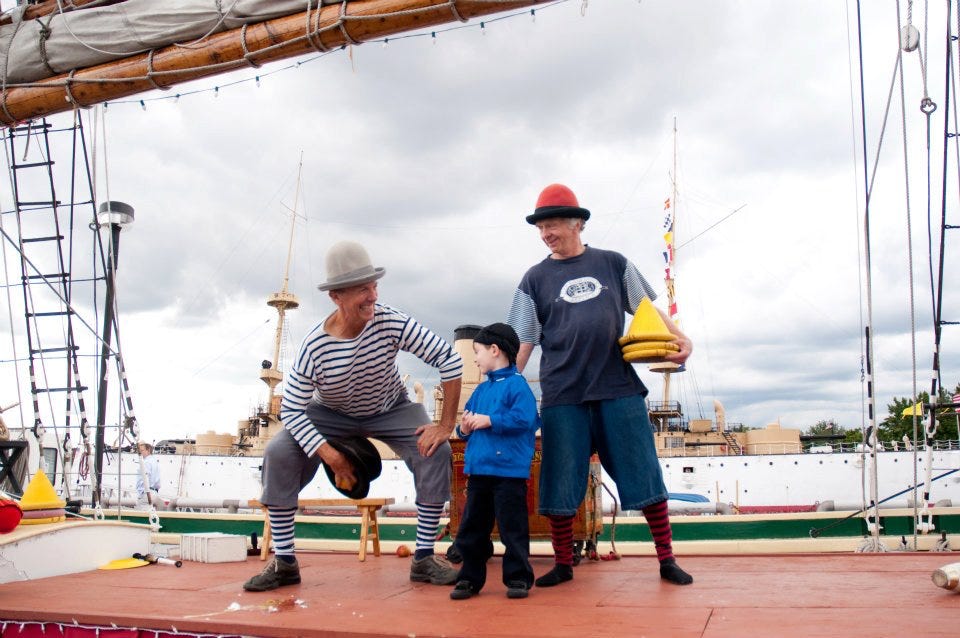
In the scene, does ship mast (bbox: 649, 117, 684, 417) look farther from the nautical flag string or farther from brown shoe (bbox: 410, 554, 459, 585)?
brown shoe (bbox: 410, 554, 459, 585)

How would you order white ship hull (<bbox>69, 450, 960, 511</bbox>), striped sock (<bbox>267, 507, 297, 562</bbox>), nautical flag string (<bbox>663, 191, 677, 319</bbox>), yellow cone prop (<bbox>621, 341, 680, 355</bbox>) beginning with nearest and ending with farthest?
yellow cone prop (<bbox>621, 341, 680, 355</bbox>), striped sock (<bbox>267, 507, 297, 562</bbox>), white ship hull (<bbox>69, 450, 960, 511</bbox>), nautical flag string (<bbox>663, 191, 677, 319</bbox>)

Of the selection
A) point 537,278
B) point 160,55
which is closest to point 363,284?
point 537,278

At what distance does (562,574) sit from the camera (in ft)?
12.0

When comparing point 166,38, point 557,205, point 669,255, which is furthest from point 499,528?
point 669,255

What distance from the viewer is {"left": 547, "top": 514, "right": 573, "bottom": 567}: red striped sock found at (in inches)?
146

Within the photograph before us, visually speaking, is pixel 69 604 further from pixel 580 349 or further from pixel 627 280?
pixel 627 280

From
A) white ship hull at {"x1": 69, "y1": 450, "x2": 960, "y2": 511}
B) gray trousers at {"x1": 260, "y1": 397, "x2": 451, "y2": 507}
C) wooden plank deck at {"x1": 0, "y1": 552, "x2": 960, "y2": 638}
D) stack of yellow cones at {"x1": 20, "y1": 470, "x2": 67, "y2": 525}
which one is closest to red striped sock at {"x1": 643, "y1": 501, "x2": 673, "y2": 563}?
wooden plank deck at {"x1": 0, "y1": 552, "x2": 960, "y2": 638}

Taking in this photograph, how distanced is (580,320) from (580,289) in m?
0.18

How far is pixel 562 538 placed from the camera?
12.2 feet

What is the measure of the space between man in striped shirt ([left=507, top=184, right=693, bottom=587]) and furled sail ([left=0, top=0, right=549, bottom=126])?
3.42 m

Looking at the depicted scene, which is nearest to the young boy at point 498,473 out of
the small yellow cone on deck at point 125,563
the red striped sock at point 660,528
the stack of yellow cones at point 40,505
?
the red striped sock at point 660,528

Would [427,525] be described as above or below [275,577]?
above

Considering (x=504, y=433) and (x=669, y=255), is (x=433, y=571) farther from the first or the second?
(x=669, y=255)

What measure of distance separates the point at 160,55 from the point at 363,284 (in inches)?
208
